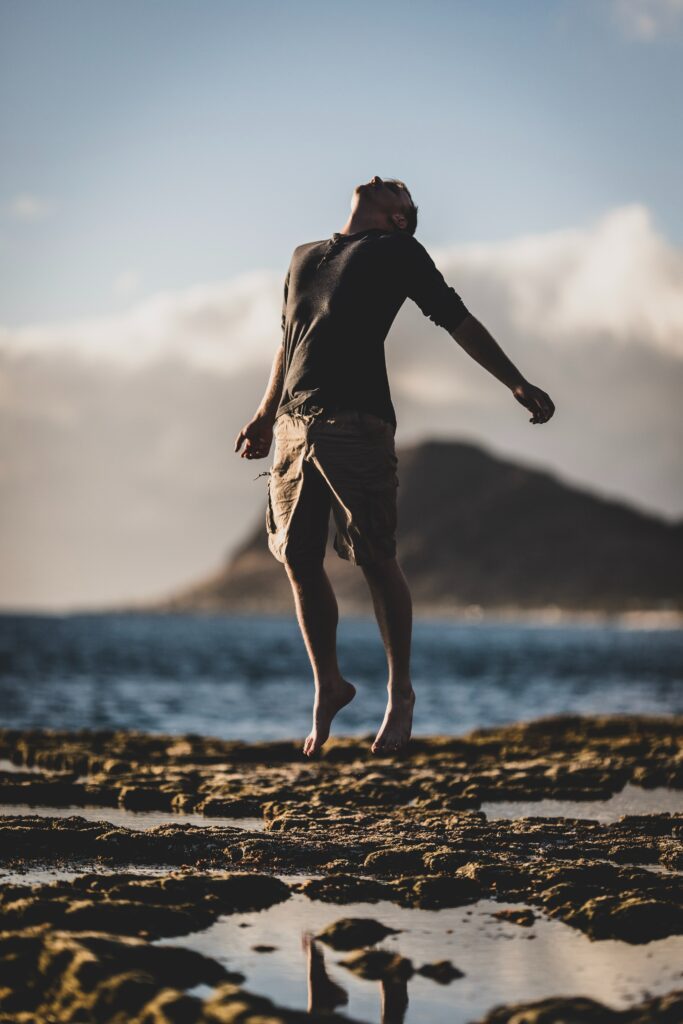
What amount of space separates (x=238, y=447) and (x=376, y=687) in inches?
1175

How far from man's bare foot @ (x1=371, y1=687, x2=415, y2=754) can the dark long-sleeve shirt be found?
1.25 metres

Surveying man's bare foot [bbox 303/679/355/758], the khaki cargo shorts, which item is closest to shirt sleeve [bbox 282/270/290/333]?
the khaki cargo shorts

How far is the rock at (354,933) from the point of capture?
3.62 m

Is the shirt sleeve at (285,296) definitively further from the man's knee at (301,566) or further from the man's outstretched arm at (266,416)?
the man's knee at (301,566)

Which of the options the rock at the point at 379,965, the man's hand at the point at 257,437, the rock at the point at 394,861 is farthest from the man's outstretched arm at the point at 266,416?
the rock at the point at 379,965

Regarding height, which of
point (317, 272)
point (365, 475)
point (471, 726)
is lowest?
point (471, 726)

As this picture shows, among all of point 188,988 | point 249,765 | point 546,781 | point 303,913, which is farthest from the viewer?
point 249,765

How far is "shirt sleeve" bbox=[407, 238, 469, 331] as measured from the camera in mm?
5297

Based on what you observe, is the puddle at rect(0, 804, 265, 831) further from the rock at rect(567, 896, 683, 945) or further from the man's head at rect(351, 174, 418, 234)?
the man's head at rect(351, 174, 418, 234)

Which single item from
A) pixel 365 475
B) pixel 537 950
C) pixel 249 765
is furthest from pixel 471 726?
pixel 537 950

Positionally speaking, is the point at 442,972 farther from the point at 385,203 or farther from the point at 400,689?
the point at 385,203

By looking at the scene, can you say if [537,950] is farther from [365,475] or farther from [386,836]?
[365,475]

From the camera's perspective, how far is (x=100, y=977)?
10.5 ft

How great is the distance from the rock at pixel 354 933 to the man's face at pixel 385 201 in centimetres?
314
